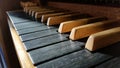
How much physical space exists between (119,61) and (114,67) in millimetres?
40

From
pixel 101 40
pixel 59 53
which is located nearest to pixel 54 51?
pixel 59 53

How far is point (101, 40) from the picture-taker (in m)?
0.50

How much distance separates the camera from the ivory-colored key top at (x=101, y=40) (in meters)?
0.50

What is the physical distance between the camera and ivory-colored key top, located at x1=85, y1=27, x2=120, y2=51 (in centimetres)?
50

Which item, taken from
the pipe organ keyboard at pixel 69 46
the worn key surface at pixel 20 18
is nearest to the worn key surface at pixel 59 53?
the pipe organ keyboard at pixel 69 46

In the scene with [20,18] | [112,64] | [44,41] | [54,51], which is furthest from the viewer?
[20,18]

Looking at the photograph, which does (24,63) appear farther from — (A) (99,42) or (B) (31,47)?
(A) (99,42)

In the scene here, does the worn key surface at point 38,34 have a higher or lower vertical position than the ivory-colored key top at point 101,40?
lower

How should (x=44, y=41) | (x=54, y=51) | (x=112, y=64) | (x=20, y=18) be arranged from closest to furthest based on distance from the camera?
(x=112, y=64) < (x=54, y=51) < (x=44, y=41) < (x=20, y=18)

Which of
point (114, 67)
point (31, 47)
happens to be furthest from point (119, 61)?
point (31, 47)

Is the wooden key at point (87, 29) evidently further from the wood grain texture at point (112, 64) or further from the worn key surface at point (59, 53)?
the wood grain texture at point (112, 64)

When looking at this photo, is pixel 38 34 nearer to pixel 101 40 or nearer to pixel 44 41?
pixel 44 41

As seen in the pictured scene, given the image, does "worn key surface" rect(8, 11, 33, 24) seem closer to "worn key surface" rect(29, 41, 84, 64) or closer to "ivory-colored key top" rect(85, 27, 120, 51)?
"worn key surface" rect(29, 41, 84, 64)

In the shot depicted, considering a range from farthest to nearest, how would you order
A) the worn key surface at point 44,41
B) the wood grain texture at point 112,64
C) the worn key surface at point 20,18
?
the worn key surface at point 20,18
the worn key surface at point 44,41
the wood grain texture at point 112,64
